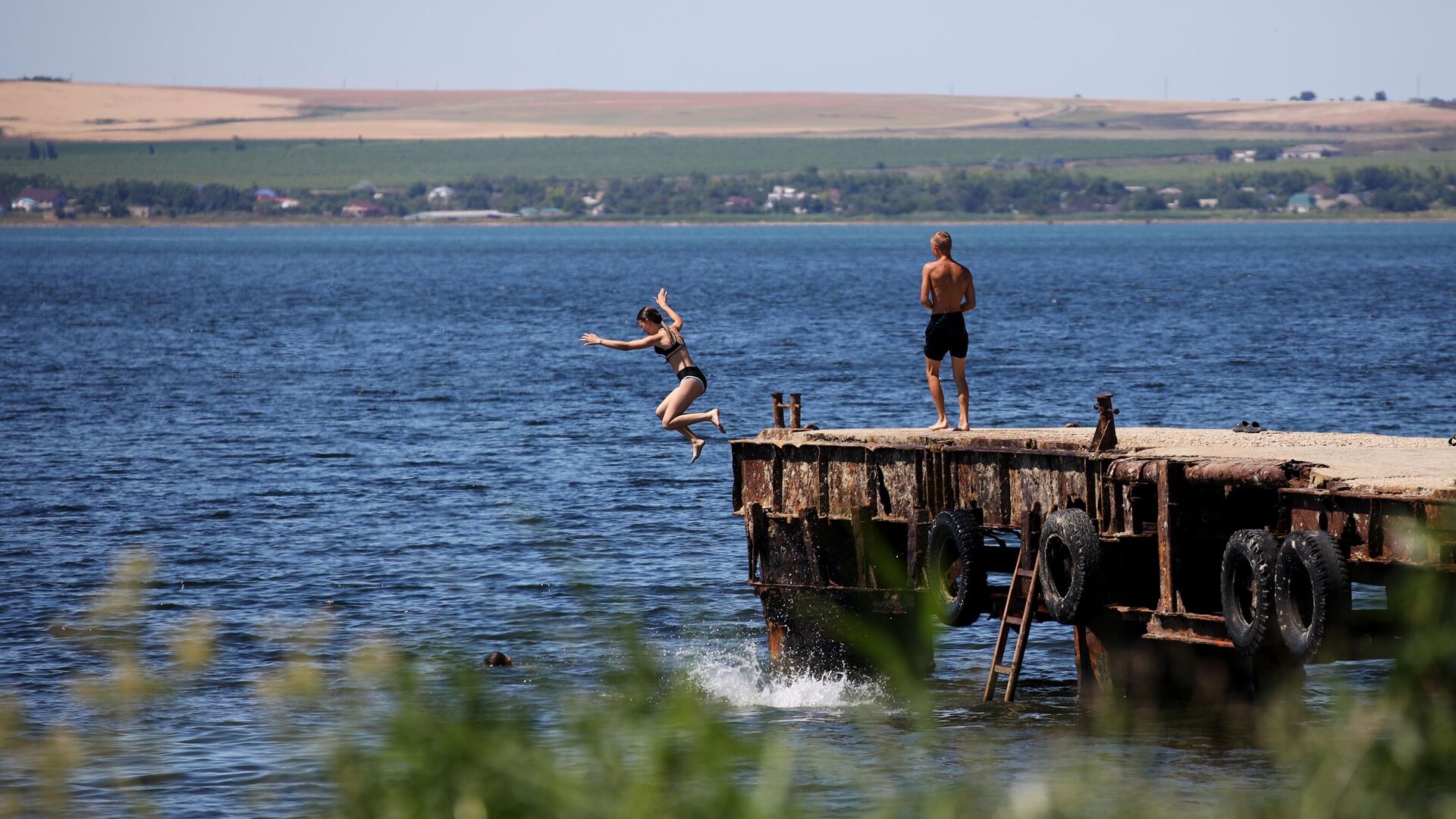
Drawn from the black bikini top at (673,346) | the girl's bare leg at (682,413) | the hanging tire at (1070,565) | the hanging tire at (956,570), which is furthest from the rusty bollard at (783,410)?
the hanging tire at (1070,565)

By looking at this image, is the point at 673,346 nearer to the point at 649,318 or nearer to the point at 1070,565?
the point at 649,318

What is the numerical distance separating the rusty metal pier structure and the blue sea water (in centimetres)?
77

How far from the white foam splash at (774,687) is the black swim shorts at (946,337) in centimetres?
334

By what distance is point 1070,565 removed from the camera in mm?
15008

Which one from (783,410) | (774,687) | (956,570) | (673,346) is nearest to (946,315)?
(783,410)

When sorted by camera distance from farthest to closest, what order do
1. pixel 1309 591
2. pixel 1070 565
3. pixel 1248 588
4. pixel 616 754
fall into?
pixel 1070 565, pixel 1248 588, pixel 1309 591, pixel 616 754

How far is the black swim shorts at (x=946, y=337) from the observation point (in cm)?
1833

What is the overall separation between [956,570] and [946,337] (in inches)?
116

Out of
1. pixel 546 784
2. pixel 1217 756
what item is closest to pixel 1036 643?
pixel 1217 756

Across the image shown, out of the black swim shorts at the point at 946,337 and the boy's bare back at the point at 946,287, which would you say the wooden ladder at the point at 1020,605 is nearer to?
the black swim shorts at the point at 946,337

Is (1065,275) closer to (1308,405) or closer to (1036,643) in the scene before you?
(1308,405)

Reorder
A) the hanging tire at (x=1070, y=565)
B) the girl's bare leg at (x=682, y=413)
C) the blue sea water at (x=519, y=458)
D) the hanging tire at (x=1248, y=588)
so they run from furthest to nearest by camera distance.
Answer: the girl's bare leg at (x=682, y=413)
the blue sea water at (x=519, y=458)
the hanging tire at (x=1070, y=565)
the hanging tire at (x=1248, y=588)

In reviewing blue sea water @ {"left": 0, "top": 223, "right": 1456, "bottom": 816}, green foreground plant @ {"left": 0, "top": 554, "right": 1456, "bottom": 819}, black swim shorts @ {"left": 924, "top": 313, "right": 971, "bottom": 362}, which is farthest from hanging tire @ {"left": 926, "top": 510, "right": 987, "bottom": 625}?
green foreground plant @ {"left": 0, "top": 554, "right": 1456, "bottom": 819}

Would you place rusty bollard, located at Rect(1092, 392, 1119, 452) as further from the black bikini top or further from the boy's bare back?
the black bikini top
